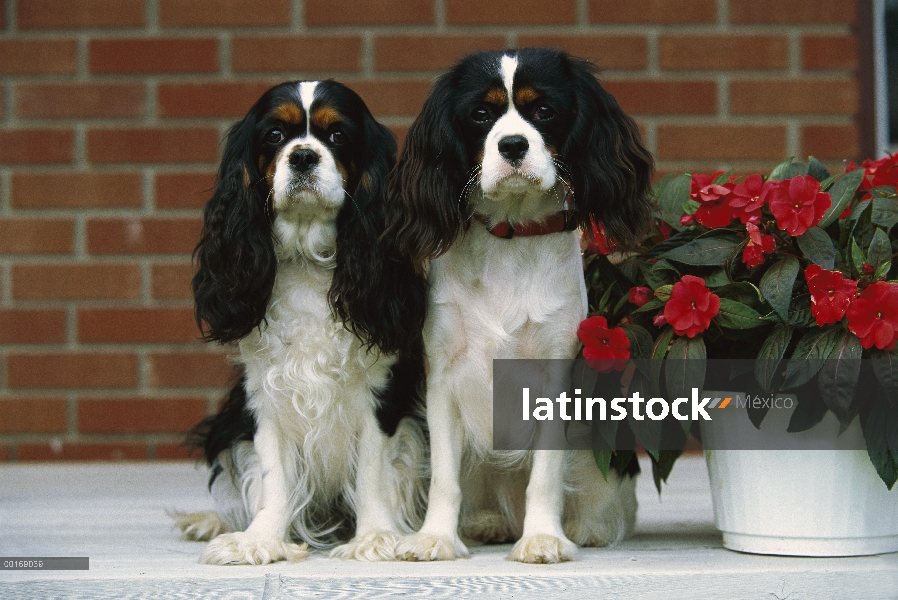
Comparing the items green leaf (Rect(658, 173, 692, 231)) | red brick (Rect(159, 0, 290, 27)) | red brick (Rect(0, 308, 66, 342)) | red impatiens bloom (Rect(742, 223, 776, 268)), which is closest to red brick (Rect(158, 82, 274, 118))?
red brick (Rect(159, 0, 290, 27))

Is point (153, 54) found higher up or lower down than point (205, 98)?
higher up

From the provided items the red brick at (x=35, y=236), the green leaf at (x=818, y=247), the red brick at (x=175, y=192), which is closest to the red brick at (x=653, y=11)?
the red brick at (x=175, y=192)

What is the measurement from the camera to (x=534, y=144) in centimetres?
216

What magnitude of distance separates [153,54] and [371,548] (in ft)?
7.76

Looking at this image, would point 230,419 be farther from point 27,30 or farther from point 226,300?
point 27,30

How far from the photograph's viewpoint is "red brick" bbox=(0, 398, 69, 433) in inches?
156

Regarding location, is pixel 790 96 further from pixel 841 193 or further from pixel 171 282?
pixel 171 282

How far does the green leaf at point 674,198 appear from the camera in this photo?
2475 mm

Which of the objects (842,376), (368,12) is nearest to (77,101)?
(368,12)

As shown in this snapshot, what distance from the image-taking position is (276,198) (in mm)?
2299

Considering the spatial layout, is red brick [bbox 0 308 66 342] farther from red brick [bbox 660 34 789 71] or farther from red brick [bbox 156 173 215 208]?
red brick [bbox 660 34 789 71]

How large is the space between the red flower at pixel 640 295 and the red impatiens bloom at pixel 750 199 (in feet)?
0.79

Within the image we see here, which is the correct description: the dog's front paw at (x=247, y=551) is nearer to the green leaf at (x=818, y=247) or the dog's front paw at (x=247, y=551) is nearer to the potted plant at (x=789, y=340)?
the potted plant at (x=789, y=340)

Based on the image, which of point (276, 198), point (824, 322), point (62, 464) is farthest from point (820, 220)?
point (62, 464)
